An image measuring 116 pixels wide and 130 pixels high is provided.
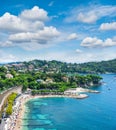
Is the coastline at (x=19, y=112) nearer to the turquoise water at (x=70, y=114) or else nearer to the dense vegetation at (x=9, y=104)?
the dense vegetation at (x=9, y=104)

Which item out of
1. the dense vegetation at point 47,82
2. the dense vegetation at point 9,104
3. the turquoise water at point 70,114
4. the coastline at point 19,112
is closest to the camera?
the coastline at point 19,112

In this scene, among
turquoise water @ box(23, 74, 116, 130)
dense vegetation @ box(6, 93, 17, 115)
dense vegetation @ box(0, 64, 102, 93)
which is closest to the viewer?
turquoise water @ box(23, 74, 116, 130)

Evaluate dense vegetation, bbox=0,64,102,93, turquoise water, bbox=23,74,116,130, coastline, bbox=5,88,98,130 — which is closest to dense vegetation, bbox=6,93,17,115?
coastline, bbox=5,88,98,130

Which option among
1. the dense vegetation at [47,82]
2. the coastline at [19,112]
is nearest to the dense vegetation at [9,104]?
the coastline at [19,112]

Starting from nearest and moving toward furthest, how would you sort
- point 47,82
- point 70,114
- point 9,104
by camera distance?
point 9,104
point 70,114
point 47,82

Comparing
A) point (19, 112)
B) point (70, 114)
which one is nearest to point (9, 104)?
point (19, 112)

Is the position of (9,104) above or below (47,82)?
below

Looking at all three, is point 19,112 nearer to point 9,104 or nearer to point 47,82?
point 9,104

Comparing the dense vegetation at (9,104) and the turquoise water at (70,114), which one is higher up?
the dense vegetation at (9,104)

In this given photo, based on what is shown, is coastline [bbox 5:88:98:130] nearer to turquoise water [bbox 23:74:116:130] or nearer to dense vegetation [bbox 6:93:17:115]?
dense vegetation [bbox 6:93:17:115]

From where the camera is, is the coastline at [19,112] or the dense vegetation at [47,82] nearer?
the coastline at [19,112]
